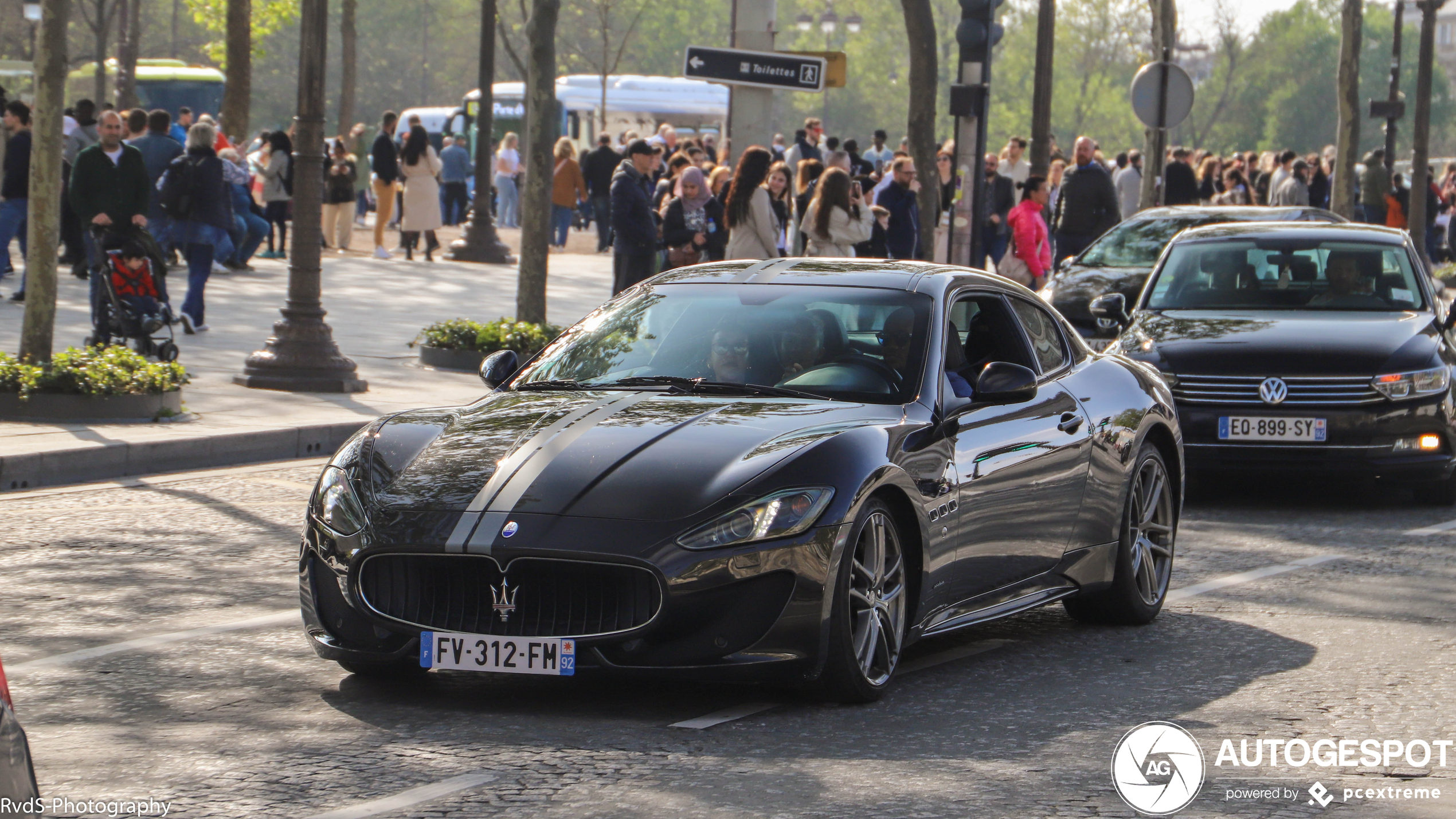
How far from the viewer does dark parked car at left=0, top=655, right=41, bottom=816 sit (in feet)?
9.63

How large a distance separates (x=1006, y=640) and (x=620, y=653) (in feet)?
7.30

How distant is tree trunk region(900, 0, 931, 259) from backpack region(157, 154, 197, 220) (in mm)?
6969

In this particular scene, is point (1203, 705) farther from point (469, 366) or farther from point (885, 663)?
point (469, 366)

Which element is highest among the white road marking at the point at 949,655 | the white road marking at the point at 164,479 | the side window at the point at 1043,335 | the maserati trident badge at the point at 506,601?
the side window at the point at 1043,335

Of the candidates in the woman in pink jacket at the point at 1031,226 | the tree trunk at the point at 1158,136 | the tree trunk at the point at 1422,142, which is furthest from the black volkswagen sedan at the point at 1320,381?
the tree trunk at the point at 1422,142

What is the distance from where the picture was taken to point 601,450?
6.05m

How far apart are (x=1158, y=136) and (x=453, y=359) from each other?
12.1 meters

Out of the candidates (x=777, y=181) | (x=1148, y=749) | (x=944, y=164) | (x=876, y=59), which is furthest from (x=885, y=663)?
(x=876, y=59)

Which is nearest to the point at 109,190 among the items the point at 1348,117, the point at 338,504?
the point at 338,504

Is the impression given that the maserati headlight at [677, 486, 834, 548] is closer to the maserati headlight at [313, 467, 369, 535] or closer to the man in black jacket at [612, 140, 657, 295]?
the maserati headlight at [313, 467, 369, 535]

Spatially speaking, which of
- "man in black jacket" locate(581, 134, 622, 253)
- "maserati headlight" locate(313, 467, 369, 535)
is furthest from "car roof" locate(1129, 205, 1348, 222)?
"man in black jacket" locate(581, 134, 622, 253)

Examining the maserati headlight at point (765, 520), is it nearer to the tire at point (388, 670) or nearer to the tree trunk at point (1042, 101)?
the tire at point (388, 670)

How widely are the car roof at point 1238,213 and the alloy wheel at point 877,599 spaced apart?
37.5 feet

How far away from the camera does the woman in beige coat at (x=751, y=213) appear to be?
16.0m
